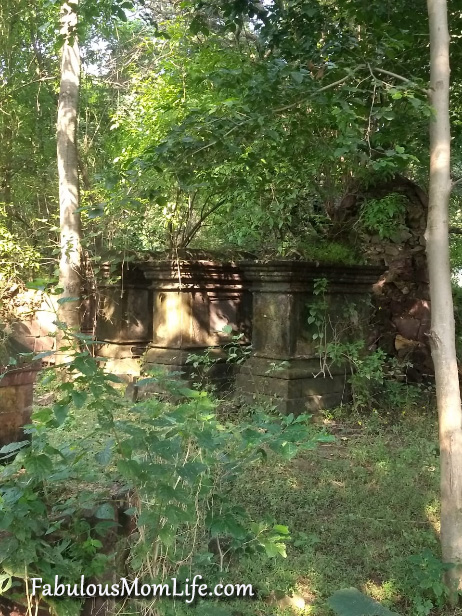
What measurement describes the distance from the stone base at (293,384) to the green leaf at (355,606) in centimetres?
410

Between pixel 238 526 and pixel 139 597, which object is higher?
pixel 238 526

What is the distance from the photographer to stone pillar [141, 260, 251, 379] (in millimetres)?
6969

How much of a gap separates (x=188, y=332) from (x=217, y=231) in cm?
247

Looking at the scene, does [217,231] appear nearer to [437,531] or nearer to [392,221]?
[392,221]

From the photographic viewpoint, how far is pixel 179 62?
26.0ft

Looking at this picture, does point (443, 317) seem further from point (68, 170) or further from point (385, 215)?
point (68, 170)

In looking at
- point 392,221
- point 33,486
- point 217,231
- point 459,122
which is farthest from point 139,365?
point 33,486

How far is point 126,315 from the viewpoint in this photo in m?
7.91

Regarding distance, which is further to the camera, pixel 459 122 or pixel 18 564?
pixel 459 122

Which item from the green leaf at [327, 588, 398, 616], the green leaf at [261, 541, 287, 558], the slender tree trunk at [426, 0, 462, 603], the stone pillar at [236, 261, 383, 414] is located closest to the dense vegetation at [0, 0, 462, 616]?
the green leaf at [261, 541, 287, 558]

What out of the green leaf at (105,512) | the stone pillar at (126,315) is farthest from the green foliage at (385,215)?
the green leaf at (105,512)

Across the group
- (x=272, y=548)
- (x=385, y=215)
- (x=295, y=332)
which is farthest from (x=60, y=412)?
(x=385, y=215)

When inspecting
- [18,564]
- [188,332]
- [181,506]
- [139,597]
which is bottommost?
[139,597]

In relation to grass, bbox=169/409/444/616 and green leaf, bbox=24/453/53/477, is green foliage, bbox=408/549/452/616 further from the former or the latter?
green leaf, bbox=24/453/53/477
